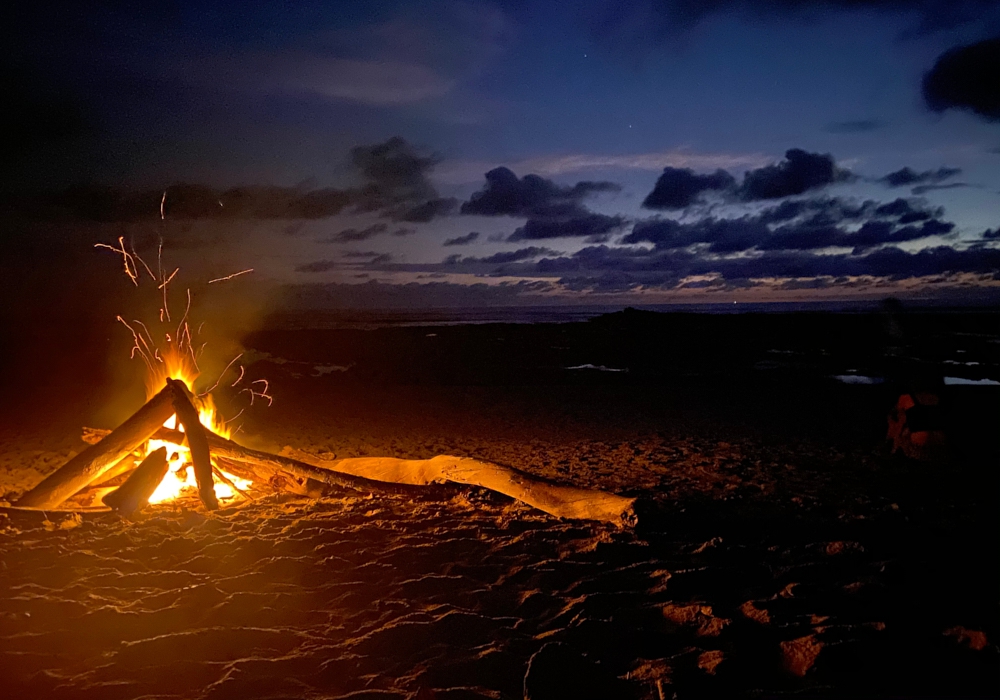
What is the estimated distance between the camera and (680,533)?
16.2 ft

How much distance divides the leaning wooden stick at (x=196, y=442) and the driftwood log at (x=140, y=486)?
296 millimetres

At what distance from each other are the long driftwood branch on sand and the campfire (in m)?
0.01

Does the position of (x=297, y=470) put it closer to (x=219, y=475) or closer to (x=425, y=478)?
(x=219, y=475)

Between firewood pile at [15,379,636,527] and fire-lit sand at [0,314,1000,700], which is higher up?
firewood pile at [15,379,636,527]

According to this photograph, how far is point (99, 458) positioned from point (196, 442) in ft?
2.88

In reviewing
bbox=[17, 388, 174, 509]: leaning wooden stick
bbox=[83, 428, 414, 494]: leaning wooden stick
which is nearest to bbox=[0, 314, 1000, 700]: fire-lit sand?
bbox=[83, 428, 414, 494]: leaning wooden stick

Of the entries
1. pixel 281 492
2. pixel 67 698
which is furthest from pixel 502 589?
pixel 281 492

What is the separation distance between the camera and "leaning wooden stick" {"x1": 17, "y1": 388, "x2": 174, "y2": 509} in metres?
5.53

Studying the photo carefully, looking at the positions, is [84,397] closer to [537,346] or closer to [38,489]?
[38,489]

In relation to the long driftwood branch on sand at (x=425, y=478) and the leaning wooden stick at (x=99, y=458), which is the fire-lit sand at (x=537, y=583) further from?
the leaning wooden stick at (x=99, y=458)

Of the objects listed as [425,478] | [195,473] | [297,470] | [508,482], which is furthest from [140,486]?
[508,482]

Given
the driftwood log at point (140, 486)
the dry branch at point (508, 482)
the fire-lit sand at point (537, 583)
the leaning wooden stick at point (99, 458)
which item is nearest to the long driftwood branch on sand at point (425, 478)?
the dry branch at point (508, 482)

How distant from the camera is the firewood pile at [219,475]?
550 centimetres

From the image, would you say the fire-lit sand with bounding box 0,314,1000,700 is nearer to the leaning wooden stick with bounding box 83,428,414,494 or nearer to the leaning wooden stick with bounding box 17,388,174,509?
the leaning wooden stick with bounding box 83,428,414,494
